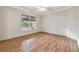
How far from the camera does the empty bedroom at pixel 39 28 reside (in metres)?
1.53

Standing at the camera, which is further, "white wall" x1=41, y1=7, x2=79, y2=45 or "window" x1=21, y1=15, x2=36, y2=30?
"window" x1=21, y1=15, x2=36, y2=30

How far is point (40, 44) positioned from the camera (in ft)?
5.29

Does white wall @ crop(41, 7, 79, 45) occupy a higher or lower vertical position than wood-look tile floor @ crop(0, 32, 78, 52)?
higher

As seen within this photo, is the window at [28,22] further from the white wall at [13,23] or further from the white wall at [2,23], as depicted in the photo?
the white wall at [2,23]

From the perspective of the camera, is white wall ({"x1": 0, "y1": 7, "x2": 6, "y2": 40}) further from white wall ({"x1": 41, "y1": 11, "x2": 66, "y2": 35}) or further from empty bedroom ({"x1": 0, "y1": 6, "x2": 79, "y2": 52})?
white wall ({"x1": 41, "y1": 11, "x2": 66, "y2": 35})

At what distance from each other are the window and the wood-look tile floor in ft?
0.61

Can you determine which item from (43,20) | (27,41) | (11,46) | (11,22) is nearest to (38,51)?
(27,41)

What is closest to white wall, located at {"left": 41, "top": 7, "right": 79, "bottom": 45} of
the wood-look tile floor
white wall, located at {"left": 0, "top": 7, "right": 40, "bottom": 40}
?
the wood-look tile floor

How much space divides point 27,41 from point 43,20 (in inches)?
22.5

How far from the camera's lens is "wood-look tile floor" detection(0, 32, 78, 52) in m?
1.52

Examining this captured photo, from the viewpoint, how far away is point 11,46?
1.59 meters
